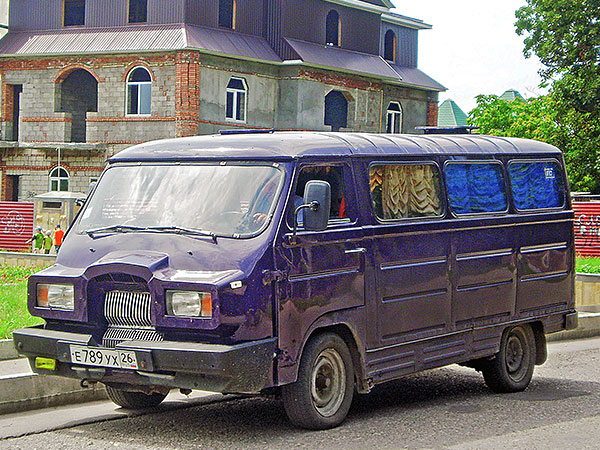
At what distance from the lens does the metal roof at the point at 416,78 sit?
5358cm

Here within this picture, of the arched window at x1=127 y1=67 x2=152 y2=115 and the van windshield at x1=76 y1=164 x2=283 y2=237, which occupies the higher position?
the arched window at x1=127 y1=67 x2=152 y2=115

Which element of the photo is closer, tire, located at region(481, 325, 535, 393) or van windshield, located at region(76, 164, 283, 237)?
van windshield, located at region(76, 164, 283, 237)

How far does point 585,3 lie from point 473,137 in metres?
33.6

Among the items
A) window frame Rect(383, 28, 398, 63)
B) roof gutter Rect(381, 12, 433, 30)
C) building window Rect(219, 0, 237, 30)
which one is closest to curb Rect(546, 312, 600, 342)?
building window Rect(219, 0, 237, 30)

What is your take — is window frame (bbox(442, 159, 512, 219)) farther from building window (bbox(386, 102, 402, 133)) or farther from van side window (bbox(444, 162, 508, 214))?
building window (bbox(386, 102, 402, 133))

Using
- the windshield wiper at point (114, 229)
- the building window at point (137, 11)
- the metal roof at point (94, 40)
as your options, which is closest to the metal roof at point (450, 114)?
the building window at point (137, 11)

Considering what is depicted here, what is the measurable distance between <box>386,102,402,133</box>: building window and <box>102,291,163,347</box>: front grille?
145 feet

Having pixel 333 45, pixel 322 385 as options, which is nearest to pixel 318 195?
pixel 322 385

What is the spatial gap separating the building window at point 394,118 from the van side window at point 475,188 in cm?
4078

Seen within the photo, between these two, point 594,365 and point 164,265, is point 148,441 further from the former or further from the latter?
point 594,365

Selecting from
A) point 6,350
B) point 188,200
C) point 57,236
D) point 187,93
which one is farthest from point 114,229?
point 187,93

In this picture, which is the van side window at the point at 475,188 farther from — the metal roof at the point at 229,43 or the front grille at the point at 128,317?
the metal roof at the point at 229,43

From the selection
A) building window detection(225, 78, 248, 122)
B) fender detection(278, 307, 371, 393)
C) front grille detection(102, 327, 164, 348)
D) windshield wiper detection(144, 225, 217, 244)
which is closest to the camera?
front grille detection(102, 327, 164, 348)

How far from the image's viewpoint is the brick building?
42.4m
